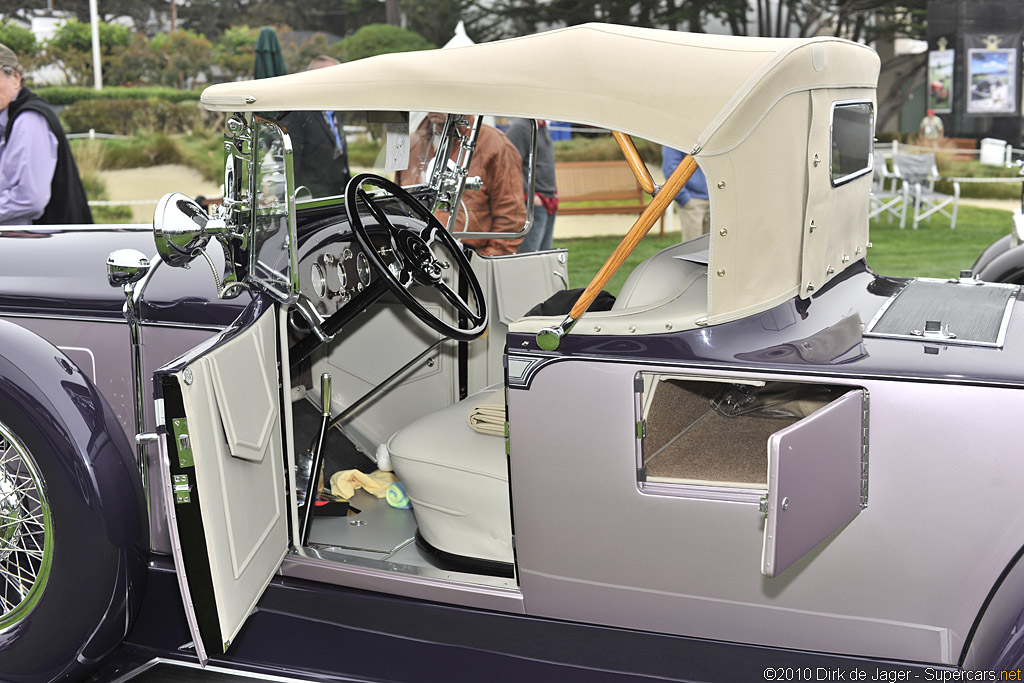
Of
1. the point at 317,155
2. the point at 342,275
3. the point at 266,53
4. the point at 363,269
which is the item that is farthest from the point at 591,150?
the point at 342,275

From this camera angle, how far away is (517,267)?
352 cm

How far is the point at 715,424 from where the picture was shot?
8.37ft

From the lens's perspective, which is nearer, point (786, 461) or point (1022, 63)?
point (786, 461)

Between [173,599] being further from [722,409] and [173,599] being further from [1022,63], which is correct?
[1022,63]

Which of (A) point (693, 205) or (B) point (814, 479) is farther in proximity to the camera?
(A) point (693, 205)

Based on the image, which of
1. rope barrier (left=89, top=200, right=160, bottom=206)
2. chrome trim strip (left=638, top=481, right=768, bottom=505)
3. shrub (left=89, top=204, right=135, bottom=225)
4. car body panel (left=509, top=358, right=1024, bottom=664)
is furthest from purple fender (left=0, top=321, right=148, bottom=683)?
rope barrier (left=89, top=200, right=160, bottom=206)

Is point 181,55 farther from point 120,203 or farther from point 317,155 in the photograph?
point 317,155

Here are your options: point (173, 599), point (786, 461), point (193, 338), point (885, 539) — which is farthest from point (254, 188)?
point (885, 539)

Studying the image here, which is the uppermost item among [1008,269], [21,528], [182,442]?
[1008,269]

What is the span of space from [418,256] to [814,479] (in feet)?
5.08

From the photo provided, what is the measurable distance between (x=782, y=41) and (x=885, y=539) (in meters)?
1.14

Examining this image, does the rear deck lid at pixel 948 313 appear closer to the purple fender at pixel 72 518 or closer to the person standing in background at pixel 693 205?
the purple fender at pixel 72 518

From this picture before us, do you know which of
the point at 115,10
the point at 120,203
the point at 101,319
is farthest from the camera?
the point at 115,10

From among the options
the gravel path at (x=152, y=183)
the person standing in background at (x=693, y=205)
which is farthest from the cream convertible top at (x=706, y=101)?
the gravel path at (x=152, y=183)
